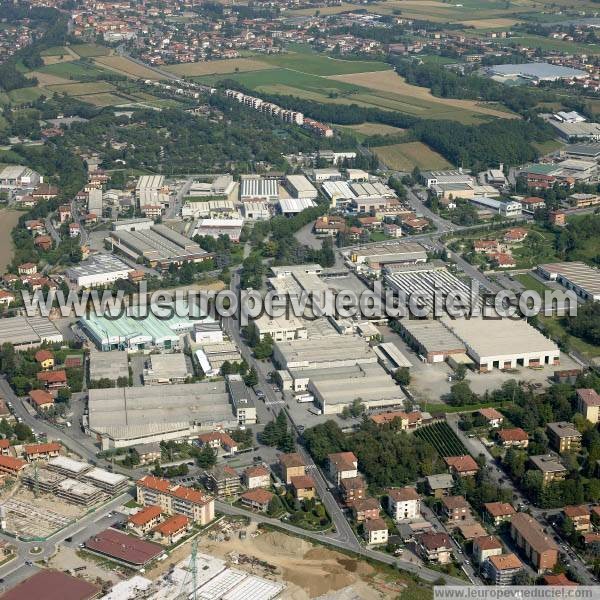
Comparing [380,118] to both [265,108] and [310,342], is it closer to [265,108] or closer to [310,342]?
[265,108]

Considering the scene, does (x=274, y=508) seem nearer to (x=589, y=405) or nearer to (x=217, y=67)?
(x=589, y=405)

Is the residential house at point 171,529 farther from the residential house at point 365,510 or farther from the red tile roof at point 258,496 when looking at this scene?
the residential house at point 365,510

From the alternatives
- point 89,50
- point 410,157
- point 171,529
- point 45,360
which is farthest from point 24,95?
point 171,529

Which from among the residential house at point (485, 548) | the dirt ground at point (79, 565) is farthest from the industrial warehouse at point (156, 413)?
the residential house at point (485, 548)

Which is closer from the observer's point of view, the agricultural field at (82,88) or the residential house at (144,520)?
the residential house at (144,520)

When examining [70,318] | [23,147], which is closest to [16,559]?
[70,318]

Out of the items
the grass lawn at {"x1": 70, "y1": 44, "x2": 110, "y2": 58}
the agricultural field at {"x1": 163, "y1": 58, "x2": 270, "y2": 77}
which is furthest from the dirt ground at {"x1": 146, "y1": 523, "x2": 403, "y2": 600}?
the grass lawn at {"x1": 70, "y1": 44, "x2": 110, "y2": 58}

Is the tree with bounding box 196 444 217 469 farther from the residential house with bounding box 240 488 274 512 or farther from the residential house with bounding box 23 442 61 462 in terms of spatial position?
the residential house with bounding box 23 442 61 462
